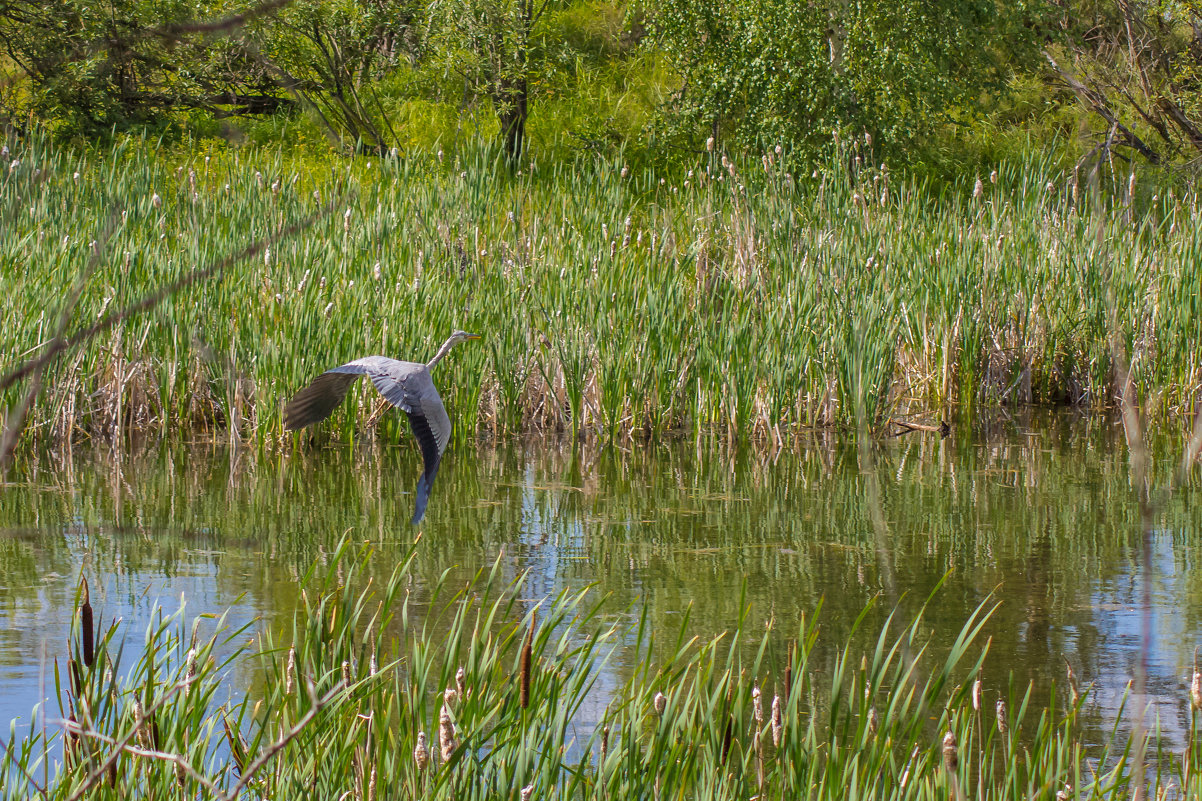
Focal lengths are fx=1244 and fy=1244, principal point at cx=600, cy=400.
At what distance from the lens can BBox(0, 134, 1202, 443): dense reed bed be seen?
557cm

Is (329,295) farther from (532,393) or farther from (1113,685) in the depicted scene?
(1113,685)

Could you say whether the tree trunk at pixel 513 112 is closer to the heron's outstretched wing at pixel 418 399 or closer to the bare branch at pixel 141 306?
the heron's outstretched wing at pixel 418 399

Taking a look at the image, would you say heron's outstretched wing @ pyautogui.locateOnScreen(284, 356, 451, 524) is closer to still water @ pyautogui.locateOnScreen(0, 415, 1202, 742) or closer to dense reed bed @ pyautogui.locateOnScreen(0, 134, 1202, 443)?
still water @ pyautogui.locateOnScreen(0, 415, 1202, 742)

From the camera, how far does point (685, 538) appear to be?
14.1ft

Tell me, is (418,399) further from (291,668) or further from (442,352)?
(291,668)

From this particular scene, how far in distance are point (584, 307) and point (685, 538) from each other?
211 centimetres

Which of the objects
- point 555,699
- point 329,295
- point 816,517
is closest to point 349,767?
point 555,699

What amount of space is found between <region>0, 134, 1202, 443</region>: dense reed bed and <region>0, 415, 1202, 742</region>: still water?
0.30 metres

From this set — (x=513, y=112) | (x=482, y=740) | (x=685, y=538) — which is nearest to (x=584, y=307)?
(x=685, y=538)

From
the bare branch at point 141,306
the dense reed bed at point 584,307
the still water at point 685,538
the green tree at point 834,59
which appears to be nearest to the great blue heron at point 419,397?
the still water at point 685,538

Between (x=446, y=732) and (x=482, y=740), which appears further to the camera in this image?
(x=482, y=740)

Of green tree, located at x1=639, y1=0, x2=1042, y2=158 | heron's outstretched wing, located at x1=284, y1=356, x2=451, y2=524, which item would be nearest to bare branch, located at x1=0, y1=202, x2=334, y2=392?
heron's outstretched wing, located at x1=284, y1=356, x2=451, y2=524

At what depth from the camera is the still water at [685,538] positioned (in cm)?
329

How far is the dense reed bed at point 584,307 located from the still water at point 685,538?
30 cm
